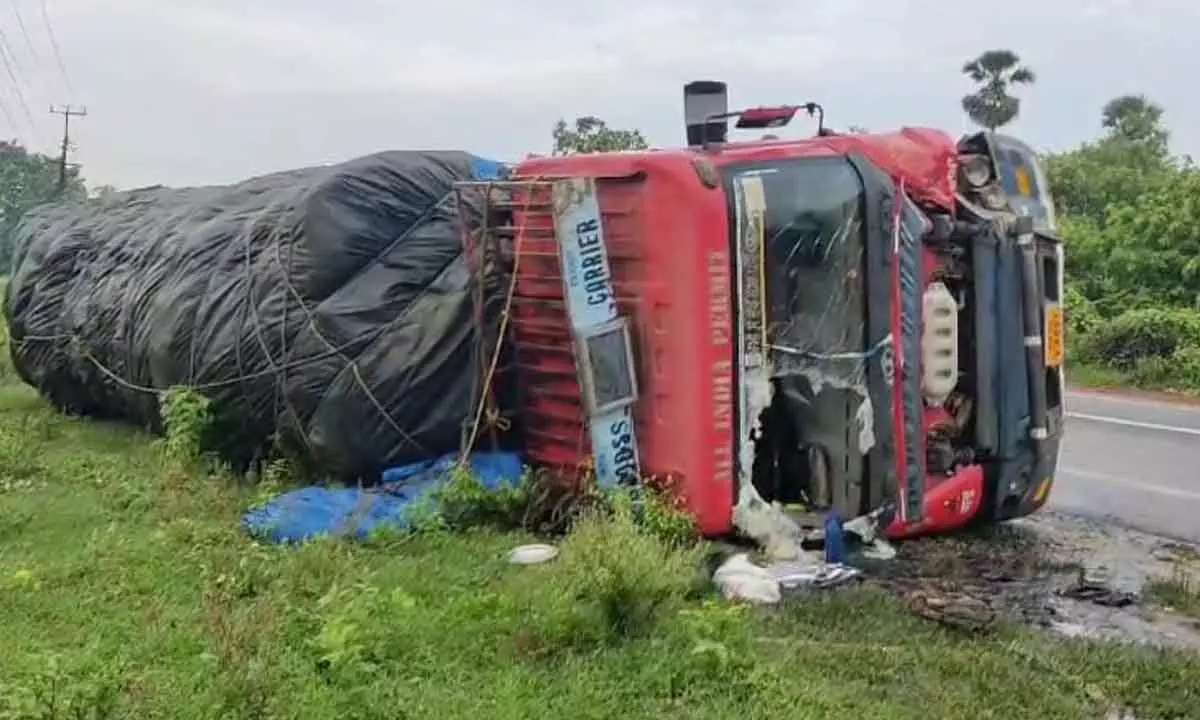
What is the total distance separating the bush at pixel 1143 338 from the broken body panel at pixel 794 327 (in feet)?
36.0

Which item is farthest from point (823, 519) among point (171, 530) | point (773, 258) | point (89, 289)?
point (89, 289)

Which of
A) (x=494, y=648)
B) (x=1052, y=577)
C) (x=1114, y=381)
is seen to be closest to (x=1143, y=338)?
(x=1114, y=381)

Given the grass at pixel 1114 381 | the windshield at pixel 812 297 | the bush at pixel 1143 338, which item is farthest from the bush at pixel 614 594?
the bush at pixel 1143 338

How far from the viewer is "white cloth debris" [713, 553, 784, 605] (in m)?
4.96

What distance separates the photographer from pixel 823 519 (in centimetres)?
570

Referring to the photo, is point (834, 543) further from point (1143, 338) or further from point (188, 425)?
point (1143, 338)

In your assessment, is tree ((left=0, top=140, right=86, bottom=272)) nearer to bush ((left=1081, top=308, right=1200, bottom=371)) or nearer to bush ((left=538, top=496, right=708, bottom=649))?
bush ((left=1081, top=308, right=1200, bottom=371))

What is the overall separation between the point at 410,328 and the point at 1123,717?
12.7ft

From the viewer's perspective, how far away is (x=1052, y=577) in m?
5.73

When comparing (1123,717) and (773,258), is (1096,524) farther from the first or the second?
(1123,717)

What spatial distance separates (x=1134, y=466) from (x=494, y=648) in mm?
6375

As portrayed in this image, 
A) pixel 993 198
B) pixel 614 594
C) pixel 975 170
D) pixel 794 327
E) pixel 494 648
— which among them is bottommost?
pixel 494 648

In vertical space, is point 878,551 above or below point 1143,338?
above

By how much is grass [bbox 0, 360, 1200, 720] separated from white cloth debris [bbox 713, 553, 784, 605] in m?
0.10
